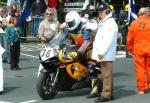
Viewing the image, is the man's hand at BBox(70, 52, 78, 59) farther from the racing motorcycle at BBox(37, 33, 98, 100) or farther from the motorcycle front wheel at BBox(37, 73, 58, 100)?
the motorcycle front wheel at BBox(37, 73, 58, 100)

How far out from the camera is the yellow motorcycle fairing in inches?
413

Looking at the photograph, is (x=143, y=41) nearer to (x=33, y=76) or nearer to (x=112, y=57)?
(x=112, y=57)

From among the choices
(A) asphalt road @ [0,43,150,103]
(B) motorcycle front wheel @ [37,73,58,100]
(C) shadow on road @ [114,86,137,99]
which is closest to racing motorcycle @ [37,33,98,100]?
(B) motorcycle front wheel @ [37,73,58,100]

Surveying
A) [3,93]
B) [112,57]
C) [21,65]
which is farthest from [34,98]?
[21,65]

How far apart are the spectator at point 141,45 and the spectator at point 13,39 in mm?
4793

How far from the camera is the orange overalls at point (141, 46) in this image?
1102 centimetres

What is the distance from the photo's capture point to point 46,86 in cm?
1032

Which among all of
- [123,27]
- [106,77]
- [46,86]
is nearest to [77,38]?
[106,77]

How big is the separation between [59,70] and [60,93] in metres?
1.05

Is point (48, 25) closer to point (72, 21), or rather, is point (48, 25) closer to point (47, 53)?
point (72, 21)

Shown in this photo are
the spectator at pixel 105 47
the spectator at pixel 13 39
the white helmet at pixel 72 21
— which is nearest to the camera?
the spectator at pixel 105 47

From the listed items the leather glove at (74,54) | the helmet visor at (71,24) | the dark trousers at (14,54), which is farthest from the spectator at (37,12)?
the leather glove at (74,54)

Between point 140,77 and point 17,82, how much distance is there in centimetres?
335

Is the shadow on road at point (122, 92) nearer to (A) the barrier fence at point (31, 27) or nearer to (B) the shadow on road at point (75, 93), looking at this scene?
(B) the shadow on road at point (75, 93)
